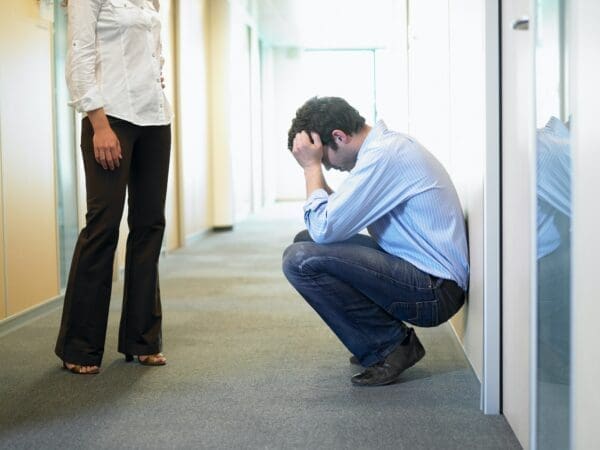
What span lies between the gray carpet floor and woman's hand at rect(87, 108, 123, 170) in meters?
0.59

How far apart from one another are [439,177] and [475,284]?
0.29 meters

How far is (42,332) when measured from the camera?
119 inches

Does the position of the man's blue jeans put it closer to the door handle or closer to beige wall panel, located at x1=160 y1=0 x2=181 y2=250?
the door handle

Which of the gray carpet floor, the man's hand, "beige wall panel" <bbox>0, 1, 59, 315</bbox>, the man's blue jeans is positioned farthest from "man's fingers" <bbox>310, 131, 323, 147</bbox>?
"beige wall panel" <bbox>0, 1, 59, 315</bbox>

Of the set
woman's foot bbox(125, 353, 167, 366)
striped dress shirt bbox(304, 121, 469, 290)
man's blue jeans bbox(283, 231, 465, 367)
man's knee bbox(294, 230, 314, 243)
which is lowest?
woman's foot bbox(125, 353, 167, 366)

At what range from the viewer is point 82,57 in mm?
2227

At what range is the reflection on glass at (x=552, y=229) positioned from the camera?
1.31 metres

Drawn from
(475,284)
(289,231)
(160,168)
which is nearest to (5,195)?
(160,168)

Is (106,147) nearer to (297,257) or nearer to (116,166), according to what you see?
(116,166)

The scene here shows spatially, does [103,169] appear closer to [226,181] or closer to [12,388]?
[12,388]

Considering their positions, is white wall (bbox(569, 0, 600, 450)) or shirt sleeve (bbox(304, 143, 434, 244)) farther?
shirt sleeve (bbox(304, 143, 434, 244))

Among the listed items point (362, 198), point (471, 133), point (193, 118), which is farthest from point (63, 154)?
point (193, 118)

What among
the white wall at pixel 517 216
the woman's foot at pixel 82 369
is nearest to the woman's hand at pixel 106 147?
the woman's foot at pixel 82 369

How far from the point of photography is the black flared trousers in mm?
2305
